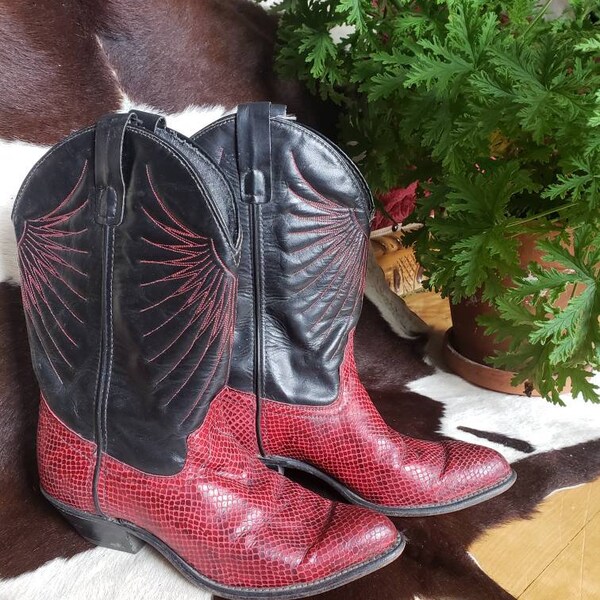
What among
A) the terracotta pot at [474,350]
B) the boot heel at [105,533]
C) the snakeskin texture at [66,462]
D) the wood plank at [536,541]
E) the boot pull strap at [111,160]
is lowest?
the boot heel at [105,533]

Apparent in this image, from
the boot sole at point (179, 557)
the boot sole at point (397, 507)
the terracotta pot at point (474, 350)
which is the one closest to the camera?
the boot sole at point (179, 557)

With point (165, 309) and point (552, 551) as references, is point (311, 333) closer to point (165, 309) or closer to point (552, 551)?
point (165, 309)

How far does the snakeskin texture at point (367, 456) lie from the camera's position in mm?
973

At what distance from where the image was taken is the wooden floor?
0.86 m

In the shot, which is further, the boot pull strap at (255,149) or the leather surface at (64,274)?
the boot pull strap at (255,149)

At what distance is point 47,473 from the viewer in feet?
2.88

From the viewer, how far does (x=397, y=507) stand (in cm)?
98

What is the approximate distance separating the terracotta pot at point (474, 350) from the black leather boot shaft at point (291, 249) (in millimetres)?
369

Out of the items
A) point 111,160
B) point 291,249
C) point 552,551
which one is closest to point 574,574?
point 552,551

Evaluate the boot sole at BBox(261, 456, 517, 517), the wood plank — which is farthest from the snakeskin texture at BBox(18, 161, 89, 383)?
the wood plank

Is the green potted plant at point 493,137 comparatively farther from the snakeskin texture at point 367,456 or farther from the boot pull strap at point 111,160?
the boot pull strap at point 111,160

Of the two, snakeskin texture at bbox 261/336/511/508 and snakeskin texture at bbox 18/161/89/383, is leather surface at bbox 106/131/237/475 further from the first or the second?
snakeskin texture at bbox 261/336/511/508

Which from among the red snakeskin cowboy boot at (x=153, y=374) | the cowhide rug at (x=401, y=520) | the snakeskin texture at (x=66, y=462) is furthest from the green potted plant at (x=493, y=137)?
the snakeskin texture at (x=66, y=462)

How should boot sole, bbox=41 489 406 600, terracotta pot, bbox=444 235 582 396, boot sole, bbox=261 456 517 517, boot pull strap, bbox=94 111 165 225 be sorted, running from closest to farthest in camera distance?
boot pull strap, bbox=94 111 165 225, boot sole, bbox=41 489 406 600, boot sole, bbox=261 456 517 517, terracotta pot, bbox=444 235 582 396
